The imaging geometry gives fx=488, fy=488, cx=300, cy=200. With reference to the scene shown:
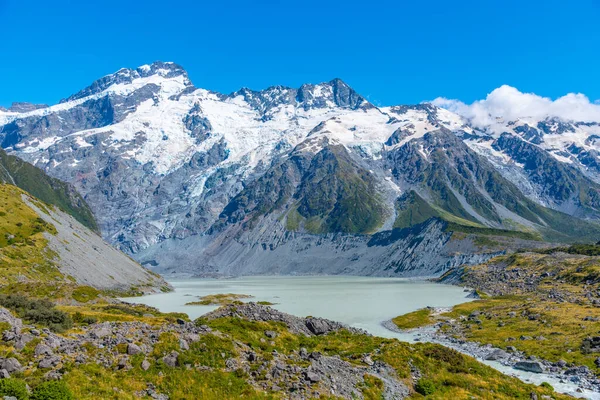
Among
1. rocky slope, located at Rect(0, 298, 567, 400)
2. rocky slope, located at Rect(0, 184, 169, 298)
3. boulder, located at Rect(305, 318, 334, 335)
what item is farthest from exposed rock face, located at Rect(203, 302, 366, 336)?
rocky slope, located at Rect(0, 184, 169, 298)

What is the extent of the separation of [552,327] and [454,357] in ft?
140

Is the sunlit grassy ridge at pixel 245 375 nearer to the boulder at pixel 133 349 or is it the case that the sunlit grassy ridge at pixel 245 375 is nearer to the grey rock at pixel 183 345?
the grey rock at pixel 183 345

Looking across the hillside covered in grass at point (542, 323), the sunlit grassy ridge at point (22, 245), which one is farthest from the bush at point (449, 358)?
the sunlit grassy ridge at point (22, 245)

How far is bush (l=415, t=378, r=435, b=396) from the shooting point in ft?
117

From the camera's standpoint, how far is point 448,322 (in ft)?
319

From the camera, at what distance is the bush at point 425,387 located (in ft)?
117

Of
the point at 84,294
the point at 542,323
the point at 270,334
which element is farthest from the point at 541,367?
the point at 84,294

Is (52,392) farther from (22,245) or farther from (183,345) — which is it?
(22,245)

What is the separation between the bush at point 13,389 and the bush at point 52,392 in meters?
0.54

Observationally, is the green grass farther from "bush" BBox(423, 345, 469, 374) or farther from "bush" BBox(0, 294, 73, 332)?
"bush" BBox(0, 294, 73, 332)

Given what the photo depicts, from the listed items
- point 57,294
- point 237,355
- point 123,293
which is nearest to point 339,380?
point 237,355

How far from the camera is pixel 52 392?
2456 centimetres

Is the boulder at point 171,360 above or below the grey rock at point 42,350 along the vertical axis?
below

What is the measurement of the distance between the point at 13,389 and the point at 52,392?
176 cm
